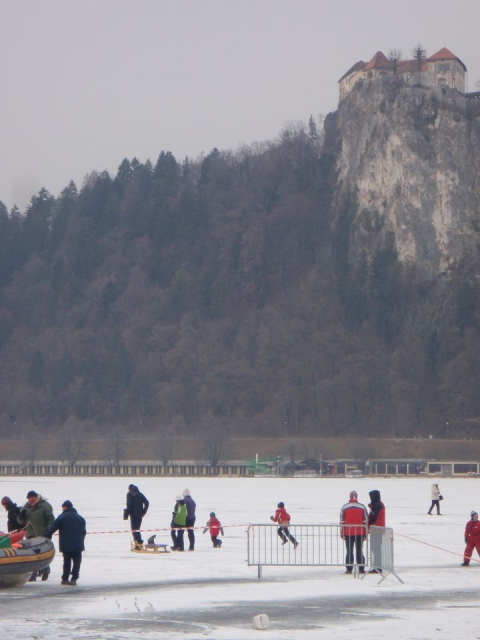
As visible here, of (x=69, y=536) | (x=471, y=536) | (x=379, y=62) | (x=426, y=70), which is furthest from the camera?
(x=379, y=62)

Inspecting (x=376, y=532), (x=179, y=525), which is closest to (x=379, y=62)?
(x=179, y=525)

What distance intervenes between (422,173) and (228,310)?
3619 cm

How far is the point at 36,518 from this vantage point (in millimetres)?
19312

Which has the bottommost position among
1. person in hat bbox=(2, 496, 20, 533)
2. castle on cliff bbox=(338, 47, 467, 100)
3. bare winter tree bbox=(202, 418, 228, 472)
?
person in hat bbox=(2, 496, 20, 533)

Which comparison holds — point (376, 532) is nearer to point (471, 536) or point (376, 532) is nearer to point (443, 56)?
point (471, 536)

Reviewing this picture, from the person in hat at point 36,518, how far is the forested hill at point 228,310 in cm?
11148

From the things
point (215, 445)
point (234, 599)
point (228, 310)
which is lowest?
point (234, 599)

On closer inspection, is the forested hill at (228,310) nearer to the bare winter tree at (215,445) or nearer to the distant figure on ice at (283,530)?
the bare winter tree at (215,445)

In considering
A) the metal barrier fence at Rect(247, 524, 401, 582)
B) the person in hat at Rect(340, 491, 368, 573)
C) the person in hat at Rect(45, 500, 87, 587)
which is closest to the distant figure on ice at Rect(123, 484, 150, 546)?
the metal barrier fence at Rect(247, 524, 401, 582)

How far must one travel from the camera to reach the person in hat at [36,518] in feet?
63.3

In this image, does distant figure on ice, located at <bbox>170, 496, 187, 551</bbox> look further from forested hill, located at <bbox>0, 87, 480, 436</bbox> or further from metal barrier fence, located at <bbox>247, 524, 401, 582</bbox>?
forested hill, located at <bbox>0, 87, 480, 436</bbox>

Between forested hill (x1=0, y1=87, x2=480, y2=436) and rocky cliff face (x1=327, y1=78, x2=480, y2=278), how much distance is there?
8.56 feet

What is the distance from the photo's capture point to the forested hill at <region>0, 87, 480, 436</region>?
139 meters

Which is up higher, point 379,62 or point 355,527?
point 379,62
